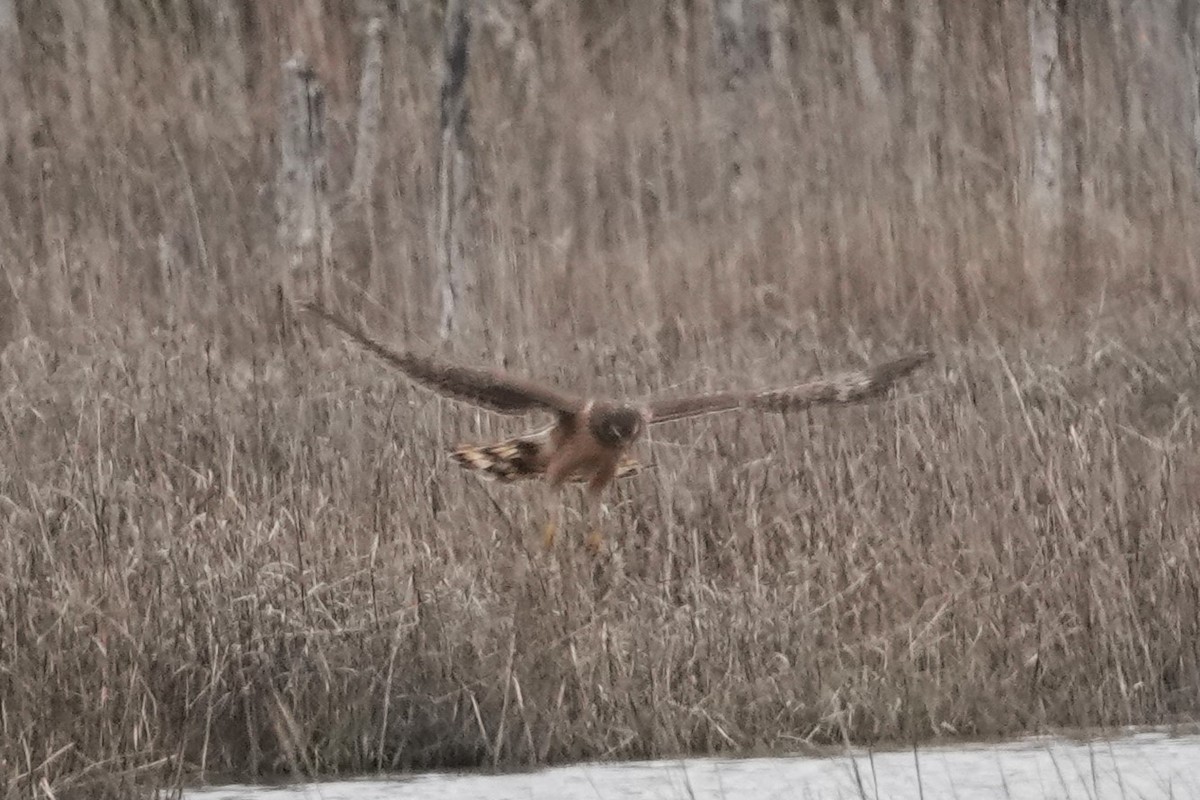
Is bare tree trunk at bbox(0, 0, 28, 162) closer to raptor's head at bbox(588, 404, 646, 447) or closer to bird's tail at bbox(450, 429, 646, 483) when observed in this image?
bird's tail at bbox(450, 429, 646, 483)

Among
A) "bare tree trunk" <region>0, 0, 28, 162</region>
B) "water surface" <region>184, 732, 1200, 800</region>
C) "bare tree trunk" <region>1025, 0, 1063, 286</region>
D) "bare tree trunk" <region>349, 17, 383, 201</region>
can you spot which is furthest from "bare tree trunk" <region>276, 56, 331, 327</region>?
"water surface" <region>184, 732, 1200, 800</region>

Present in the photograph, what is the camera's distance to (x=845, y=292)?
8.08m

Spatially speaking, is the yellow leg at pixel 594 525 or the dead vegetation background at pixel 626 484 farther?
the yellow leg at pixel 594 525

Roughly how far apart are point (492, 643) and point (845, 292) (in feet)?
11.2

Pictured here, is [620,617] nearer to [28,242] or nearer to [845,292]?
[845,292]

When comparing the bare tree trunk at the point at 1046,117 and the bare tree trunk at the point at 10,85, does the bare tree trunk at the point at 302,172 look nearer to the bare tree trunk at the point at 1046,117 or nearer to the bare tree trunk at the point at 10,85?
the bare tree trunk at the point at 10,85

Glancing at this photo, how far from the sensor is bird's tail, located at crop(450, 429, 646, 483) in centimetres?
493

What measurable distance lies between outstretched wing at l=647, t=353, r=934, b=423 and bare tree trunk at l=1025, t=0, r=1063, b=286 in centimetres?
378

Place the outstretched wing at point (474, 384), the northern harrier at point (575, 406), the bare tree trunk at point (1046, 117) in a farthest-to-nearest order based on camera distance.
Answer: the bare tree trunk at point (1046, 117)
the northern harrier at point (575, 406)
the outstretched wing at point (474, 384)

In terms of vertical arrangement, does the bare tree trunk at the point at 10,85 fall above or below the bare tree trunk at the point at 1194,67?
above

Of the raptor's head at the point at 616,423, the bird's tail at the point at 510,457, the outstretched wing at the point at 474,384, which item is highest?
the outstretched wing at the point at 474,384

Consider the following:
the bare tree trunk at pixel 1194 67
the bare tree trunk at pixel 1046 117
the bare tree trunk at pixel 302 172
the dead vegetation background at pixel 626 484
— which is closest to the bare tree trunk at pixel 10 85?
the dead vegetation background at pixel 626 484

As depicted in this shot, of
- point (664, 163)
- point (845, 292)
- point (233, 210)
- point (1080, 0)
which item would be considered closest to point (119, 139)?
point (233, 210)

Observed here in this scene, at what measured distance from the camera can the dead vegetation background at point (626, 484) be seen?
480 centimetres
